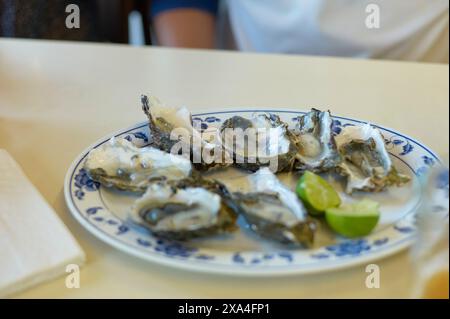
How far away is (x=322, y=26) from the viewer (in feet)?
4.01

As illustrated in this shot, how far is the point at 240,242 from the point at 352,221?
11 centimetres

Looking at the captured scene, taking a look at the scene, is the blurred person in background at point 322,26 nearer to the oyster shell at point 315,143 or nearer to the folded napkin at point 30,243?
the oyster shell at point 315,143

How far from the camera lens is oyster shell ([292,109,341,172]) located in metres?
0.64

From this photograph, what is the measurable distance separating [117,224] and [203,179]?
104 millimetres

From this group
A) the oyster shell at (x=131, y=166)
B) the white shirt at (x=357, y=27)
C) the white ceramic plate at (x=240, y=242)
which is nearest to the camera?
the white ceramic plate at (x=240, y=242)

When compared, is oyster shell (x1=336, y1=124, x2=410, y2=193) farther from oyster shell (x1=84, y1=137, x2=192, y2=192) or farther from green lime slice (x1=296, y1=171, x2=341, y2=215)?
oyster shell (x1=84, y1=137, x2=192, y2=192)

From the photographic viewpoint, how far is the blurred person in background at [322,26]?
1225 millimetres

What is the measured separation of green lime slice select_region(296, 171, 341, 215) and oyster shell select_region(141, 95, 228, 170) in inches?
4.9

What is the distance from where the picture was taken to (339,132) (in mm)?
732

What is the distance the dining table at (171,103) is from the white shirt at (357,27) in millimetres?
139

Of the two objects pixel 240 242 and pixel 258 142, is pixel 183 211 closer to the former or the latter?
pixel 240 242

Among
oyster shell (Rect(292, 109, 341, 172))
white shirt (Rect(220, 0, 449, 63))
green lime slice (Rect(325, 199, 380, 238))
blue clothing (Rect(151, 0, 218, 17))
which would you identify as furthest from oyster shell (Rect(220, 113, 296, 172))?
blue clothing (Rect(151, 0, 218, 17))

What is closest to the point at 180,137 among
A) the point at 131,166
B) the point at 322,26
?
the point at 131,166

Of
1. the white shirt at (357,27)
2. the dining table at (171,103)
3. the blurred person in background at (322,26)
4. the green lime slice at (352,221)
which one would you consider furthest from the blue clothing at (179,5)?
the green lime slice at (352,221)
